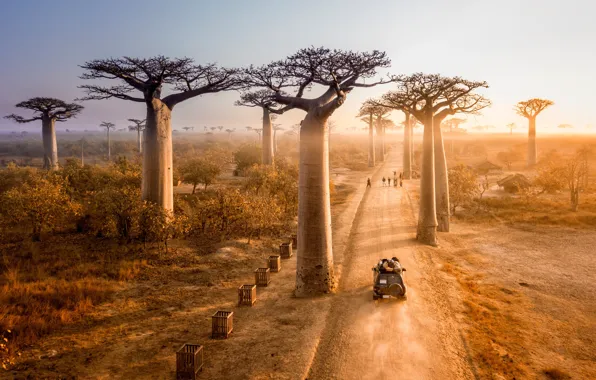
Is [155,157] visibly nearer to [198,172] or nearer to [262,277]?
[262,277]

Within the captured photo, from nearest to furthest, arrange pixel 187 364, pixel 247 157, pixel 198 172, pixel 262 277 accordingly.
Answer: pixel 187 364 < pixel 262 277 < pixel 198 172 < pixel 247 157

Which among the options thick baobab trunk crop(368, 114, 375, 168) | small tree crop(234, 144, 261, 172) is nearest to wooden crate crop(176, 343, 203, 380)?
small tree crop(234, 144, 261, 172)

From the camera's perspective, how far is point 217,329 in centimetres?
868

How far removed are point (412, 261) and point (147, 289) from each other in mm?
9240

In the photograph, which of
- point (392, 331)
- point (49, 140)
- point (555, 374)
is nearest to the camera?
point (555, 374)

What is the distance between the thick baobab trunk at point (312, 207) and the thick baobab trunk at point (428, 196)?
7.67 metres

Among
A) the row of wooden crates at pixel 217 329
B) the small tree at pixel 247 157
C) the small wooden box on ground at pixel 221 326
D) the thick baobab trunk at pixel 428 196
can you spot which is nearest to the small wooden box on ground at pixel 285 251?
the row of wooden crates at pixel 217 329

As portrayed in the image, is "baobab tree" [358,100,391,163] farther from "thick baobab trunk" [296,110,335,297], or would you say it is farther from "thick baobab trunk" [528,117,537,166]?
"thick baobab trunk" [528,117,537,166]

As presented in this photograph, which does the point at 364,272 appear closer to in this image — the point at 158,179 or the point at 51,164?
the point at 158,179

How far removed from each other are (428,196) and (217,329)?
1173 cm

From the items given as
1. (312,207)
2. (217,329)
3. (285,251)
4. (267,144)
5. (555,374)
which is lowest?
(555,374)

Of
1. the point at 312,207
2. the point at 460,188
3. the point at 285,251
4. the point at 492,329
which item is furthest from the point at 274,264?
the point at 460,188

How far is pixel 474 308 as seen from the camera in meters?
10.3

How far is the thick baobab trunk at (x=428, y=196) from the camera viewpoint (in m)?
17.0
